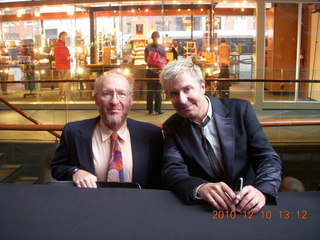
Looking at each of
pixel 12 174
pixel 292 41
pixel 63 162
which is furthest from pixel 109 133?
pixel 292 41

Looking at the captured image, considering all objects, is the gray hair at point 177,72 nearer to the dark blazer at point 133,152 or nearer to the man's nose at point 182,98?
the man's nose at point 182,98

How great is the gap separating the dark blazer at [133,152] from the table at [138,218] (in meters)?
0.65

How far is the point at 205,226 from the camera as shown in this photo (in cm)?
117

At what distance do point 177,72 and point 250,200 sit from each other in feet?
2.56

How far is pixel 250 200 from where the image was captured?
53.1 inches

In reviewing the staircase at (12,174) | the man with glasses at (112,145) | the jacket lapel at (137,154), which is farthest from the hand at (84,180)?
the staircase at (12,174)

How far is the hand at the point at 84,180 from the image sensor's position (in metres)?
1.83

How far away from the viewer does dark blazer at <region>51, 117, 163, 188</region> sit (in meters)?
2.14

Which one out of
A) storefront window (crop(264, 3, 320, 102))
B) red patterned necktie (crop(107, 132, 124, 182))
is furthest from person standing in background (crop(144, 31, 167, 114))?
red patterned necktie (crop(107, 132, 124, 182))

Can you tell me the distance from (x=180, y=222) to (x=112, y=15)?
975 cm

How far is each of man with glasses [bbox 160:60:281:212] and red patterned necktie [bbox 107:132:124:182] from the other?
326 mm

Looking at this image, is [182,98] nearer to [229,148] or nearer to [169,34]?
[229,148]

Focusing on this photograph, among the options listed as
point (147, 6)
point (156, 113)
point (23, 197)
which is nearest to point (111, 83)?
point (23, 197)

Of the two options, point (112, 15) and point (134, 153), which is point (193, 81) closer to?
point (134, 153)
